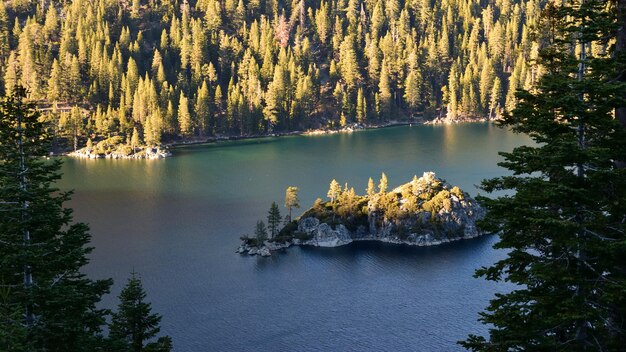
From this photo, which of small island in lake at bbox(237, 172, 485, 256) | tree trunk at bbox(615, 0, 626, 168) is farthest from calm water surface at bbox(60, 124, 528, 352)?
tree trunk at bbox(615, 0, 626, 168)

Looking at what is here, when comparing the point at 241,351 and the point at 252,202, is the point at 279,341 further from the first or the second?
the point at 252,202

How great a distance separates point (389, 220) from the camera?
97.8 meters

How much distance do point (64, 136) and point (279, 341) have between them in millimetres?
148296

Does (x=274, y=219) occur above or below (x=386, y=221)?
above

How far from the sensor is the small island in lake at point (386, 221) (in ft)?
312

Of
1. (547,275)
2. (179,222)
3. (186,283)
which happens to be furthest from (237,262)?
(547,275)

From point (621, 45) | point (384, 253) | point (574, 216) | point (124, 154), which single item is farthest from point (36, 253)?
point (124, 154)

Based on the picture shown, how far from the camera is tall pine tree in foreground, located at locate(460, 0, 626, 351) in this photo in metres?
17.8

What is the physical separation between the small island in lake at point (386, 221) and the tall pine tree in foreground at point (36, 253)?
6564 cm

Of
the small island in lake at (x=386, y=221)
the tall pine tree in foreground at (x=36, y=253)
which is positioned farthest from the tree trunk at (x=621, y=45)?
the small island in lake at (x=386, y=221)

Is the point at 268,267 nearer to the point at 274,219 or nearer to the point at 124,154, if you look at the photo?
the point at 274,219

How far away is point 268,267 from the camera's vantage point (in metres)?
84.9

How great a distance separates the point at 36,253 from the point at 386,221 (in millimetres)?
76799

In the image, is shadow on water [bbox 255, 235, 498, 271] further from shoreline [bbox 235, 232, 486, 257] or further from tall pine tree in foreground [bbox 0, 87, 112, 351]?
tall pine tree in foreground [bbox 0, 87, 112, 351]
